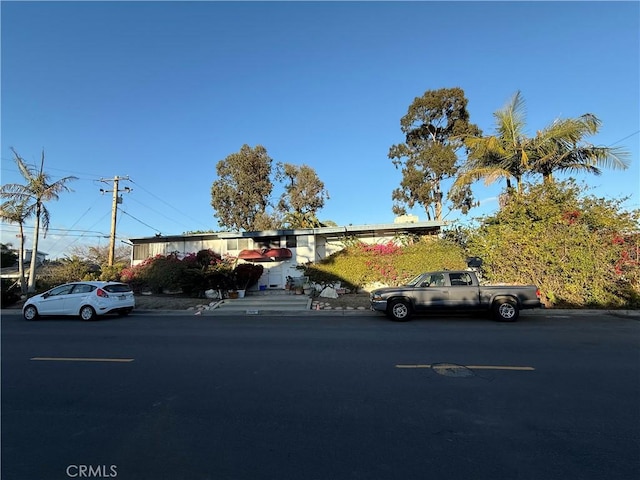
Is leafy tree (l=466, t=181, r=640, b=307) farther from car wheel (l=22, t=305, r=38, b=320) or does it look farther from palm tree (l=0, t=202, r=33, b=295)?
palm tree (l=0, t=202, r=33, b=295)

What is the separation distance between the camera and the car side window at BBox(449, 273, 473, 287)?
1230 cm

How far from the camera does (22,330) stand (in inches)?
440

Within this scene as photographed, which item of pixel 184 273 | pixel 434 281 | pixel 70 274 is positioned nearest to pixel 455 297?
pixel 434 281

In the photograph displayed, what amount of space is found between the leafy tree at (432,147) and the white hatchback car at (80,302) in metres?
21.8

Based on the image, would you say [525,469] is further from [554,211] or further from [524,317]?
[554,211]

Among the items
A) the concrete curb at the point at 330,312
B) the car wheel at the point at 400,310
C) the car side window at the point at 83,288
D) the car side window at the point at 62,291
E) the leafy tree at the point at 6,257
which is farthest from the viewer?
the leafy tree at the point at 6,257

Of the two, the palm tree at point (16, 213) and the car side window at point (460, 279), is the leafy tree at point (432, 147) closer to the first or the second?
the car side window at point (460, 279)

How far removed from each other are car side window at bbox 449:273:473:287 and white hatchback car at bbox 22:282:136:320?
12656 mm

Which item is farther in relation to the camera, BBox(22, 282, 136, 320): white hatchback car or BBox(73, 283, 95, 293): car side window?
BBox(73, 283, 95, 293): car side window

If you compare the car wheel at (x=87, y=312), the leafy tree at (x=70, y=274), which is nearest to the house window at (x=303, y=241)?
the car wheel at (x=87, y=312)

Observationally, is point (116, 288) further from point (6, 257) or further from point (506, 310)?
point (6, 257)

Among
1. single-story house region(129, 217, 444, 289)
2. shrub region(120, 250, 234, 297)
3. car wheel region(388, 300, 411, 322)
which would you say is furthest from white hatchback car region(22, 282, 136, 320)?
car wheel region(388, 300, 411, 322)

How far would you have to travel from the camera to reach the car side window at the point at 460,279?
12.3 m

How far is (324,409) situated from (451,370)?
266cm
